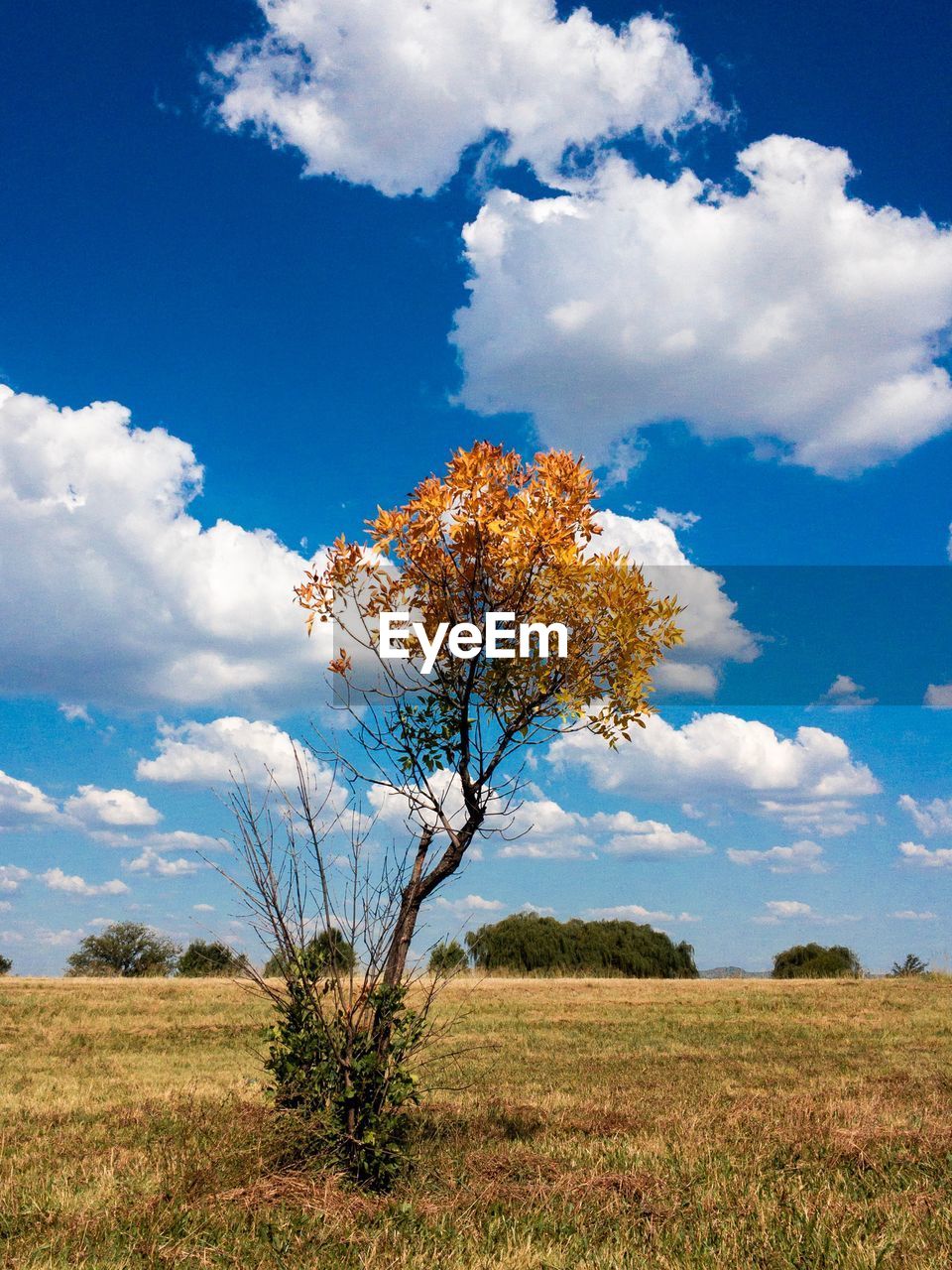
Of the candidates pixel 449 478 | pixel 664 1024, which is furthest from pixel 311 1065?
pixel 664 1024

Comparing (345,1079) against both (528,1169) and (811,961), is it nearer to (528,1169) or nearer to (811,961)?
(528,1169)

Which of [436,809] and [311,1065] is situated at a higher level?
[436,809]

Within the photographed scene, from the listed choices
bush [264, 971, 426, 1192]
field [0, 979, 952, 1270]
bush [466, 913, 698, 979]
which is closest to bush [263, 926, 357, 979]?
bush [264, 971, 426, 1192]

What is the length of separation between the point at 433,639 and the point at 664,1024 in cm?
1717

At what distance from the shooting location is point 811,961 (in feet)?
173

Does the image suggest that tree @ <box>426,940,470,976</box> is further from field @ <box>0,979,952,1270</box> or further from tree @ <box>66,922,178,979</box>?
tree @ <box>66,922,178,979</box>

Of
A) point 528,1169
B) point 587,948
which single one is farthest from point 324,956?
point 587,948

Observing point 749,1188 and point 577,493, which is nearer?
point 749,1188

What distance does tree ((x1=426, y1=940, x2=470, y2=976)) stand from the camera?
28.7 feet

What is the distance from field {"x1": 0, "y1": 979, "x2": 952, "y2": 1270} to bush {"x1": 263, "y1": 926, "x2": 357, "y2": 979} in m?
1.01

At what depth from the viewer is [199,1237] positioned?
21.3 ft

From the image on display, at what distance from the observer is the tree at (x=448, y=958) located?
876 centimetres

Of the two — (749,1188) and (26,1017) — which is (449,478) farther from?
(26,1017)

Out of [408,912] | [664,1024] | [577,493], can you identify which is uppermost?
[577,493]
